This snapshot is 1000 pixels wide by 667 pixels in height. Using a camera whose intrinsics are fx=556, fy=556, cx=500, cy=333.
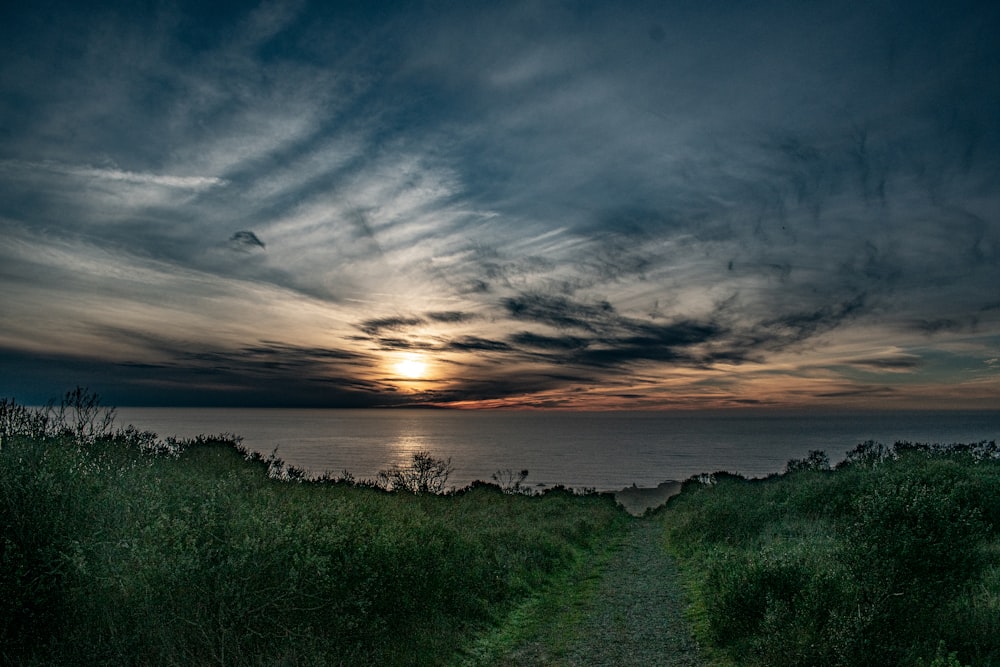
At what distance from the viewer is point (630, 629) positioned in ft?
46.1

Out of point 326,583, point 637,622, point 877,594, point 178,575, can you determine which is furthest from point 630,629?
point 178,575

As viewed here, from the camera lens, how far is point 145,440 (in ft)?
64.1

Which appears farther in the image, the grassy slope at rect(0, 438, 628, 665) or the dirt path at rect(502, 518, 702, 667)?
the dirt path at rect(502, 518, 702, 667)

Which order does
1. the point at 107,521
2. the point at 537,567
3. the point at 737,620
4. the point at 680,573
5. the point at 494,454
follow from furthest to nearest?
1. the point at 494,454
2. the point at 680,573
3. the point at 537,567
4. the point at 737,620
5. the point at 107,521

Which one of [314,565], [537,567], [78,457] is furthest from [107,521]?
[537,567]

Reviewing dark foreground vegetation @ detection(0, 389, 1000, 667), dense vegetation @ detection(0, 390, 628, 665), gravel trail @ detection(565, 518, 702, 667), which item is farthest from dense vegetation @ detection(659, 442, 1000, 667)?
dense vegetation @ detection(0, 390, 628, 665)

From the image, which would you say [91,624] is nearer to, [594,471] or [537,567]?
[537,567]

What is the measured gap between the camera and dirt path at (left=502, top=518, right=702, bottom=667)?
11961mm

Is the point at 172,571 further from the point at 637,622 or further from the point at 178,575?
the point at 637,622

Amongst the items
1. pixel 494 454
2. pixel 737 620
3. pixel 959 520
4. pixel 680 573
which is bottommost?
pixel 494 454

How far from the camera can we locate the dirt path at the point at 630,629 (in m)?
12.0

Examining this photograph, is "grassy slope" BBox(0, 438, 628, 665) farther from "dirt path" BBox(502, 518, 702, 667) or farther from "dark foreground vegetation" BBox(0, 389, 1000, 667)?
"dirt path" BBox(502, 518, 702, 667)

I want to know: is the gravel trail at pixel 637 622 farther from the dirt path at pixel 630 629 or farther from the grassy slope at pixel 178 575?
the grassy slope at pixel 178 575

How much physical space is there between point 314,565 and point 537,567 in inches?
429
